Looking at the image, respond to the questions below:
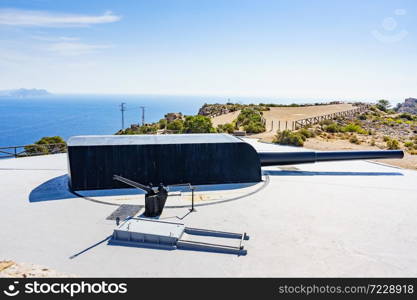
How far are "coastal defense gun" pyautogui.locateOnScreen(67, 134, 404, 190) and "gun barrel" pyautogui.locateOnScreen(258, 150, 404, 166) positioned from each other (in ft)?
2.38

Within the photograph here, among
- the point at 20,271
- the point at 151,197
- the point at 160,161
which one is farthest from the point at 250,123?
the point at 20,271

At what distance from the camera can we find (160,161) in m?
14.3

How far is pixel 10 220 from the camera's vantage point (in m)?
10.7

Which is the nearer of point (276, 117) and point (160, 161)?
point (160, 161)

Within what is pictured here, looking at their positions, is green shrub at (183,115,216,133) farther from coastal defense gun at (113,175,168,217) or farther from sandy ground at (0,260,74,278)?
sandy ground at (0,260,74,278)

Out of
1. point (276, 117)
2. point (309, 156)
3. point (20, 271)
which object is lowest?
point (20, 271)

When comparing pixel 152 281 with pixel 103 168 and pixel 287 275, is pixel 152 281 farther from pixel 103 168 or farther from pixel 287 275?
pixel 103 168

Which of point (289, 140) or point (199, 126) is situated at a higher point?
point (199, 126)

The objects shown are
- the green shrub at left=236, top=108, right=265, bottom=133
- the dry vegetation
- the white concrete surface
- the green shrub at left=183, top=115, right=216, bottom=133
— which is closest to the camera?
the white concrete surface

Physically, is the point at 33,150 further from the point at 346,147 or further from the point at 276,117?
the point at 276,117

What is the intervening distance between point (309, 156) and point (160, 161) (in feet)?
28.6

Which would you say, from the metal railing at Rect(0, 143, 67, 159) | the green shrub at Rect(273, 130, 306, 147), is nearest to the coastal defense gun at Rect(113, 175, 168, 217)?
the metal railing at Rect(0, 143, 67, 159)

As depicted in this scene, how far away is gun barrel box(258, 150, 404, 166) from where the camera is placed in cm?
1678

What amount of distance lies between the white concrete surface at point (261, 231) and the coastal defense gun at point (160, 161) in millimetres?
1384
